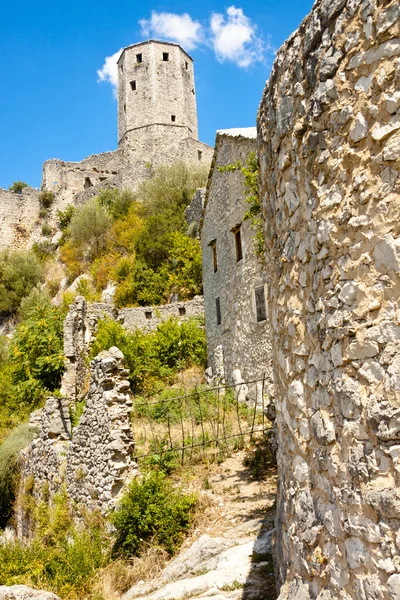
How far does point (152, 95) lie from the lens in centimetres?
4034

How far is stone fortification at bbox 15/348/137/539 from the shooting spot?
820 cm

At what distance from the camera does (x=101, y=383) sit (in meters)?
8.80

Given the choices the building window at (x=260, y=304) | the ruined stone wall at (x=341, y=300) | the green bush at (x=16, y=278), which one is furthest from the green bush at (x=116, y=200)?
the ruined stone wall at (x=341, y=300)

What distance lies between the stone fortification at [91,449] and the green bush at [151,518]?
984 millimetres

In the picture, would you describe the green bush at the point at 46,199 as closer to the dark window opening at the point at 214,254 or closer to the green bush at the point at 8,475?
the dark window opening at the point at 214,254

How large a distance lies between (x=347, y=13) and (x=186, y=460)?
25.7 ft

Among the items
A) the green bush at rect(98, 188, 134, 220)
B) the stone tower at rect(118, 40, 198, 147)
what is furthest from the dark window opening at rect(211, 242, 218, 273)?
the stone tower at rect(118, 40, 198, 147)

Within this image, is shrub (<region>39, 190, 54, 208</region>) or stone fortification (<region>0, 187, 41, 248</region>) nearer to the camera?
stone fortification (<region>0, 187, 41, 248</region>)

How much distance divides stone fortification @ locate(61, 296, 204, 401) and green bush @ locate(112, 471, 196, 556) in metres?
9.53

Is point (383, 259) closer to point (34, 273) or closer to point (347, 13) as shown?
point (347, 13)

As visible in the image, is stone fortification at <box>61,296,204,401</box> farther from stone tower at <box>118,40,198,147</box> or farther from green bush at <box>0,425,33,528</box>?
stone tower at <box>118,40,198,147</box>

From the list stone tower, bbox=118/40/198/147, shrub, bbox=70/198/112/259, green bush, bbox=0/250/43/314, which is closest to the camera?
green bush, bbox=0/250/43/314

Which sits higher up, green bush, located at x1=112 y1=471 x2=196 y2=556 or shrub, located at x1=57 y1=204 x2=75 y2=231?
shrub, located at x1=57 y1=204 x2=75 y2=231

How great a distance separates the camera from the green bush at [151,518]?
6598 mm
